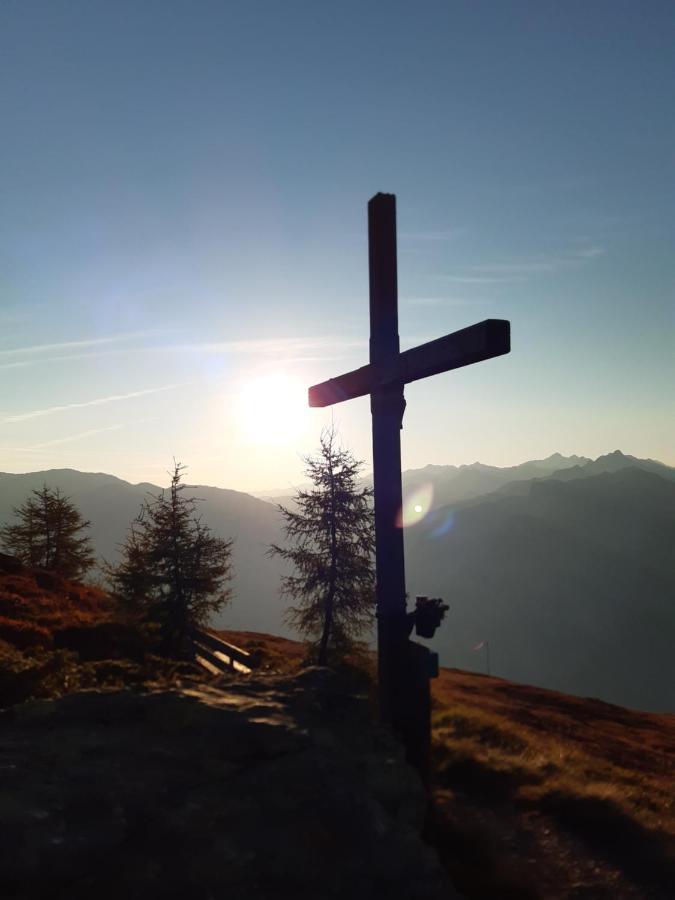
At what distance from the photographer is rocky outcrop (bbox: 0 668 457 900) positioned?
9.14 feet

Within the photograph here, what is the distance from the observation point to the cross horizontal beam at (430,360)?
483 cm

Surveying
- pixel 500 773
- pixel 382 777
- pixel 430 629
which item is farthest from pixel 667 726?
pixel 382 777

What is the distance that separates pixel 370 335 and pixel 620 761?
395 inches

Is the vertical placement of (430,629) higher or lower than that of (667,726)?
higher

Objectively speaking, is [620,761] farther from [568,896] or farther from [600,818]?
[568,896]

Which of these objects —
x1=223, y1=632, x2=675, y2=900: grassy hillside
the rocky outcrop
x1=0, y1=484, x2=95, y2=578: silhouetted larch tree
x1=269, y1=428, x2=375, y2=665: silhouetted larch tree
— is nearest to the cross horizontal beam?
the rocky outcrop

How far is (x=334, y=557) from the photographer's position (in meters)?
18.4

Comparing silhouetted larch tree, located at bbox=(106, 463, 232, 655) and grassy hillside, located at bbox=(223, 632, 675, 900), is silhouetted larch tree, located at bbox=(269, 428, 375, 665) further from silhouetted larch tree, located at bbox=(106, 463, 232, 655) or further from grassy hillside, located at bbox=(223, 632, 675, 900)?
grassy hillside, located at bbox=(223, 632, 675, 900)

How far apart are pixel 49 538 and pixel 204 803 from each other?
37007mm

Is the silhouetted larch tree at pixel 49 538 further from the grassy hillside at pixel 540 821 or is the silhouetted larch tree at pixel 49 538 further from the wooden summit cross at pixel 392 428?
the wooden summit cross at pixel 392 428

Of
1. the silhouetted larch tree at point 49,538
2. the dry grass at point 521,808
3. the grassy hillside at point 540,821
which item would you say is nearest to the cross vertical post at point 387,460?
the dry grass at point 521,808

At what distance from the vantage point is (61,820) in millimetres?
2961

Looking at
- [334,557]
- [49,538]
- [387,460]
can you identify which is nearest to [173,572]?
[334,557]

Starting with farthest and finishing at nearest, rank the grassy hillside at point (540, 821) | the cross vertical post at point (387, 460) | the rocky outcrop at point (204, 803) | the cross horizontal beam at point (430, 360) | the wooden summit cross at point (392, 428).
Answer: the cross vertical post at point (387, 460), the wooden summit cross at point (392, 428), the cross horizontal beam at point (430, 360), the grassy hillside at point (540, 821), the rocky outcrop at point (204, 803)
